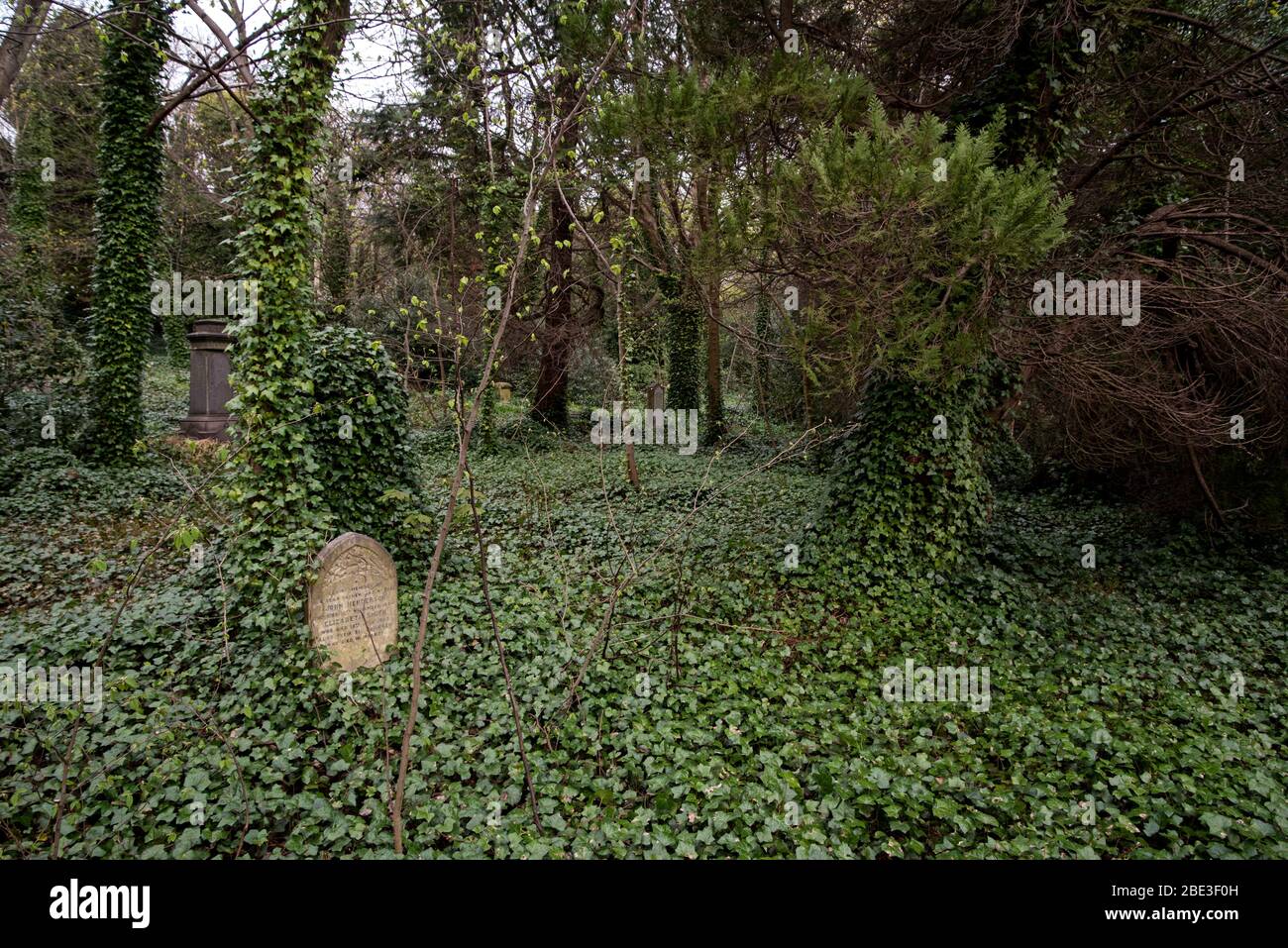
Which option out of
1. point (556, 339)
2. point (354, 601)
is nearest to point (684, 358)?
point (556, 339)

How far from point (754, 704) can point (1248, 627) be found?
5750 mm

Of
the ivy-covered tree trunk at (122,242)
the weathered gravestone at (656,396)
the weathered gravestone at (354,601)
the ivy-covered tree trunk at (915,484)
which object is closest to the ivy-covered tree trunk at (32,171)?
the ivy-covered tree trunk at (122,242)

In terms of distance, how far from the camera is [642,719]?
4.52 m

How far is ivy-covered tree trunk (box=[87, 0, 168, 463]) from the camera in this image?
34.0ft

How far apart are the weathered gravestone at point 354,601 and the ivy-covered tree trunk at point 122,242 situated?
8.55m

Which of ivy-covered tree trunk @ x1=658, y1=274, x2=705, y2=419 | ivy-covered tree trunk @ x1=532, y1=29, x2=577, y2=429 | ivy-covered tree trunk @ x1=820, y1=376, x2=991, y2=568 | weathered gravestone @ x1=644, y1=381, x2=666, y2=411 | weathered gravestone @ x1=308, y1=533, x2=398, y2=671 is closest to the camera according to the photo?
weathered gravestone @ x1=308, y1=533, x2=398, y2=671

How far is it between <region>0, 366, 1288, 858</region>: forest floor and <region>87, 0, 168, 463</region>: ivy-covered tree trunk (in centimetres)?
280

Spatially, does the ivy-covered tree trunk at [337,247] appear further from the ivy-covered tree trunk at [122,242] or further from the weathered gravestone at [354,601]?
the weathered gravestone at [354,601]

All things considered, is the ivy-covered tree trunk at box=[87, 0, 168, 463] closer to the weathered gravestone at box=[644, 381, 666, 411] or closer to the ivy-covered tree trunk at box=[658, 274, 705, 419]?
the weathered gravestone at box=[644, 381, 666, 411]

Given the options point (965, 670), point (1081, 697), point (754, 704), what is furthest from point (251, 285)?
point (1081, 697)

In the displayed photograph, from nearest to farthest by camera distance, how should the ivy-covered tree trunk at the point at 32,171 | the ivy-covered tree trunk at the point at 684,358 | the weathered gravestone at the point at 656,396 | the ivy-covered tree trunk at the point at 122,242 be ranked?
the ivy-covered tree trunk at the point at 122,242 → the ivy-covered tree trunk at the point at 684,358 → the weathered gravestone at the point at 656,396 → the ivy-covered tree trunk at the point at 32,171

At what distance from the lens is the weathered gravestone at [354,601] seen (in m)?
5.26

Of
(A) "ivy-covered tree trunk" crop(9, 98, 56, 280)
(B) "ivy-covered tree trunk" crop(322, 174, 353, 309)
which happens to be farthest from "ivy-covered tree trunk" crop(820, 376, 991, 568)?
(A) "ivy-covered tree trunk" crop(9, 98, 56, 280)
